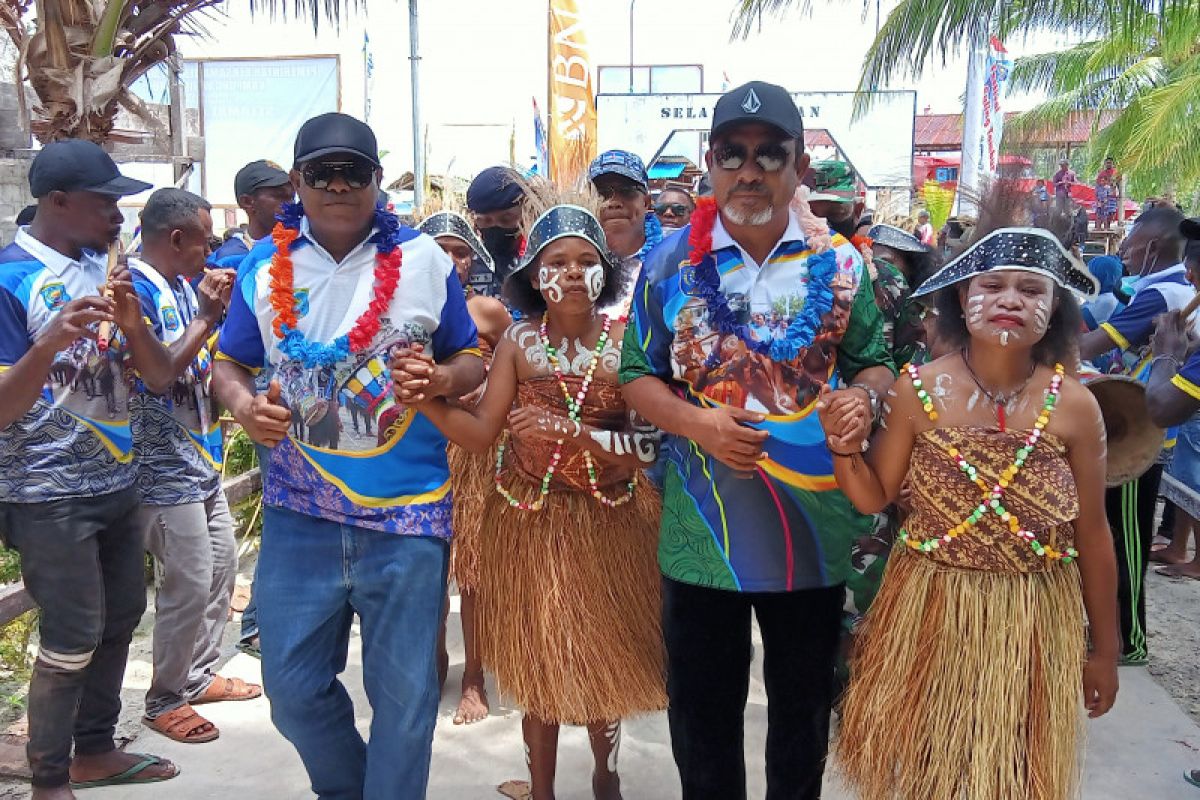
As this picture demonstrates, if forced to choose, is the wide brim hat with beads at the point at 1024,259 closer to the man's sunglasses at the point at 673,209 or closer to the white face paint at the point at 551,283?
the white face paint at the point at 551,283

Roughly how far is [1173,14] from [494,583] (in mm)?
6983

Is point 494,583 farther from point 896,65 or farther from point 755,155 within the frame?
point 896,65

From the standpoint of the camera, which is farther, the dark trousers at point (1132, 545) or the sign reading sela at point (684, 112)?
the sign reading sela at point (684, 112)

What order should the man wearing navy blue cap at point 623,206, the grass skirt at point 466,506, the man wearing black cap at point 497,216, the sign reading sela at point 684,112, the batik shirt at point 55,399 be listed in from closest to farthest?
the batik shirt at point 55,399, the man wearing navy blue cap at point 623,206, the grass skirt at point 466,506, the man wearing black cap at point 497,216, the sign reading sela at point 684,112

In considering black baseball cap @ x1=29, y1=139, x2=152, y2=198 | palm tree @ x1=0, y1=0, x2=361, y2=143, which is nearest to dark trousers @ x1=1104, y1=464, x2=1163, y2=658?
black baseball cap @ x1=29, y1=139, x2=152, y2=198

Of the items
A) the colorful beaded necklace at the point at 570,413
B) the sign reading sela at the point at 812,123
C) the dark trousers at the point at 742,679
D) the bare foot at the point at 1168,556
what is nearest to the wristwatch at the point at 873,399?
the dark trousers at the point at 742,679

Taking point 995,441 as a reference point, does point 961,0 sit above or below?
above

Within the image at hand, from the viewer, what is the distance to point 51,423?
303 centimetres

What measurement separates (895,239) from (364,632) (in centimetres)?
274

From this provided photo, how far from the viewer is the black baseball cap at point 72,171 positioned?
3.02 m

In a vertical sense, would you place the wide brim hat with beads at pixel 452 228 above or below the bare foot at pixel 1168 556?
above

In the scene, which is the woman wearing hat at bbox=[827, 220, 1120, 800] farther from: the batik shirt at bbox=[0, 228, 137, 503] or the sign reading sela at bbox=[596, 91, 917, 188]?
the sign reading sela at bbox=[596, 91, 917, 188]

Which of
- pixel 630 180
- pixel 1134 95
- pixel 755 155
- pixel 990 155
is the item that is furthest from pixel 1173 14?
pixel 1134 95

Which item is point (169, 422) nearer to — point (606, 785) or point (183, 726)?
point (183, 726)
